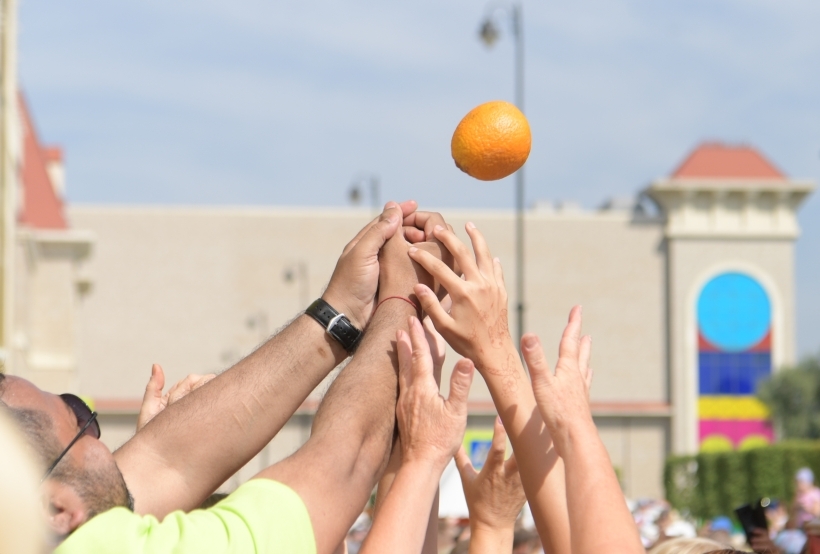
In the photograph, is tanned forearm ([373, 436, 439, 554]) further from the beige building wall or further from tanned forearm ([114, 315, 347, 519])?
the beige building wall

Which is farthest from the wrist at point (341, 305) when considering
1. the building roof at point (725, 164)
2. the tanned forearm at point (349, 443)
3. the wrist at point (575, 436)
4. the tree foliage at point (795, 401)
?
the building roof at point (725, 164)

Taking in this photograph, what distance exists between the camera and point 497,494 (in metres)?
3.07

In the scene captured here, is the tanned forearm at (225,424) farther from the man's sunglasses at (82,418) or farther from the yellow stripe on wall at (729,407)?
the yellow stripe on wall at (729,407)

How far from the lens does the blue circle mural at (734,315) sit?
53594 millimetres

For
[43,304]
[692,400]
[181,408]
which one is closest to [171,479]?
[181,408]

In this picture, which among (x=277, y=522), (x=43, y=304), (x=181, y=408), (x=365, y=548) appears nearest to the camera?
(x=277, y=522)

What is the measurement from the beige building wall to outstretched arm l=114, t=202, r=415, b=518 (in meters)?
51.5

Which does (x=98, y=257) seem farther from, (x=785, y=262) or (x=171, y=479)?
(x=171, y=479)

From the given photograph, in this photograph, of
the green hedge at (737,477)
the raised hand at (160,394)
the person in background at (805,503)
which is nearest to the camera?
the raised hand at (160,394)

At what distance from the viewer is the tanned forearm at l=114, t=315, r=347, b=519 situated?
246 centimetres

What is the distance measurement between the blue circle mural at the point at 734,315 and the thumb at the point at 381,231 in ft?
172

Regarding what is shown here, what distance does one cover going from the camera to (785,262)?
54406 mm

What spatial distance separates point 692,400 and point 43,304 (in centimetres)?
2918

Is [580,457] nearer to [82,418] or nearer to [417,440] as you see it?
[417,440]
